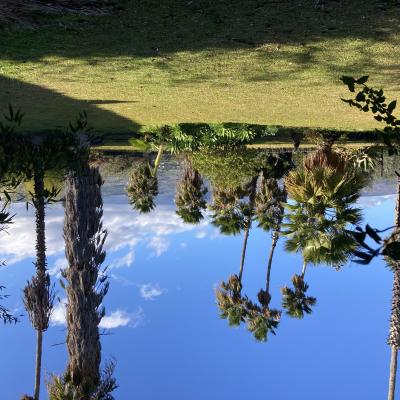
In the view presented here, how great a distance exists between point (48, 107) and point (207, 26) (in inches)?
318

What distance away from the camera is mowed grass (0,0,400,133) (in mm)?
9531

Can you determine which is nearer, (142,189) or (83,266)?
A: (83,266)

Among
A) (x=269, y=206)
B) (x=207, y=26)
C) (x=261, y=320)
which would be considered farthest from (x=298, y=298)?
(x=207, y=26)

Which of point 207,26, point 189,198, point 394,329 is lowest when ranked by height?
point 394,329

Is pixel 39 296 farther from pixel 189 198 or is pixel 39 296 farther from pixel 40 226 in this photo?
pixel 189 198

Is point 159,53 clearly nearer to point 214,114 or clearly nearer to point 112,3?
point 112,3

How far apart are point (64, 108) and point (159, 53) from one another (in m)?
6.61

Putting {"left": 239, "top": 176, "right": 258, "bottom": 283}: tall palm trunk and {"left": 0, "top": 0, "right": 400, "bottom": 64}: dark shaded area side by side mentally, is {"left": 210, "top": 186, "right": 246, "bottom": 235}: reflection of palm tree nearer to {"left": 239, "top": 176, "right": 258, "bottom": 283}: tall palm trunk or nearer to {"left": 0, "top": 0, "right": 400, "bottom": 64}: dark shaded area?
{"left": 239, "top": 176, "right": 258, "bottom": 283}: tall palm trunk

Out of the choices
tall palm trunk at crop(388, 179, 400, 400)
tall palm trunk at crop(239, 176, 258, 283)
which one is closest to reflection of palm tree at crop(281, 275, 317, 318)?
tall palm trunk at crop(239, 176, 258, 283)

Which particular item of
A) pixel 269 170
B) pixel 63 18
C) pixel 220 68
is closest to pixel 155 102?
pixel 220 68

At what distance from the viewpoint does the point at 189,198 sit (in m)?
23.3

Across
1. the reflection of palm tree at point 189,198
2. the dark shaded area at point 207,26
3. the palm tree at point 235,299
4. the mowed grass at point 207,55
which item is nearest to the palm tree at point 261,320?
the palm tree at point 235,299

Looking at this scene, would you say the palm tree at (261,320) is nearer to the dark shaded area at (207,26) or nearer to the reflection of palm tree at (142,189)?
the reflection of palm tree at (142,189)

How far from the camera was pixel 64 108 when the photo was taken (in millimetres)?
16516
